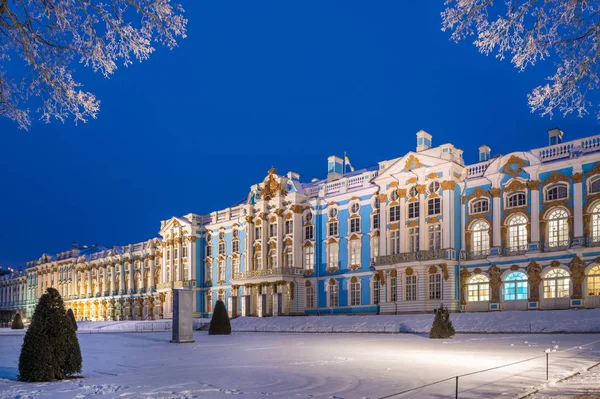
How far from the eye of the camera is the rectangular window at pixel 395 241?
4875 cm

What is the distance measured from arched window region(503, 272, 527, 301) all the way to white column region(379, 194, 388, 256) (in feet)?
33.8

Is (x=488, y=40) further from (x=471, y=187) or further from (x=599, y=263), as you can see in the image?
(x=471, y=187)

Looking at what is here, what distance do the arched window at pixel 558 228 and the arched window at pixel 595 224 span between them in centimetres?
161

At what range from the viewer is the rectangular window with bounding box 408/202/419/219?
47.4m

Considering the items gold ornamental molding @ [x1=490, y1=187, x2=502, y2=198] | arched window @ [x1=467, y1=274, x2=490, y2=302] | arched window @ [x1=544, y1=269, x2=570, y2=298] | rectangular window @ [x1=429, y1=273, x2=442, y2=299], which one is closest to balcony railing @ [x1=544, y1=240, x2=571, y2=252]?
arched window @ [x1=544, y1=269, x2=570, y2=298]

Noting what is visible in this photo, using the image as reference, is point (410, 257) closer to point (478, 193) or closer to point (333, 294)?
point (478, 193)

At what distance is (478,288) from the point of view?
43.9 meters

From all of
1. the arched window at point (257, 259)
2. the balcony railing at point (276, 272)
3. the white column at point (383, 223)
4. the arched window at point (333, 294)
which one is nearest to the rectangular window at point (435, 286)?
the white column at point (383, 223)

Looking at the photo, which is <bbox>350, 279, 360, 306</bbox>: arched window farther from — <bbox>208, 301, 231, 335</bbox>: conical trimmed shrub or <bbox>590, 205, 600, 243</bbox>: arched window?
<bbox>590, 205, 600, 243</bbox>: arched window

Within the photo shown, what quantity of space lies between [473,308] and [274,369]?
30170mm

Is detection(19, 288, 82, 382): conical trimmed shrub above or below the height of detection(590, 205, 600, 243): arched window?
below

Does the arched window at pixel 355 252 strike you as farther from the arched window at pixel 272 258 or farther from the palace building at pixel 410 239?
the arched window at pixel 272 258

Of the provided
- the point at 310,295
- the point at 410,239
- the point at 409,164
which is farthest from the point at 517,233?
the point at 310,295

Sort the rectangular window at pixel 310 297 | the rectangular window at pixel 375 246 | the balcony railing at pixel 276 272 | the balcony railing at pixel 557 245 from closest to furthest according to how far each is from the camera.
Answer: the balcony railing at pixel 557 245
the rectangular window at pixel 375 246
the balcony railing at pixel 276 272
the rectangular window at pixel 310 297
